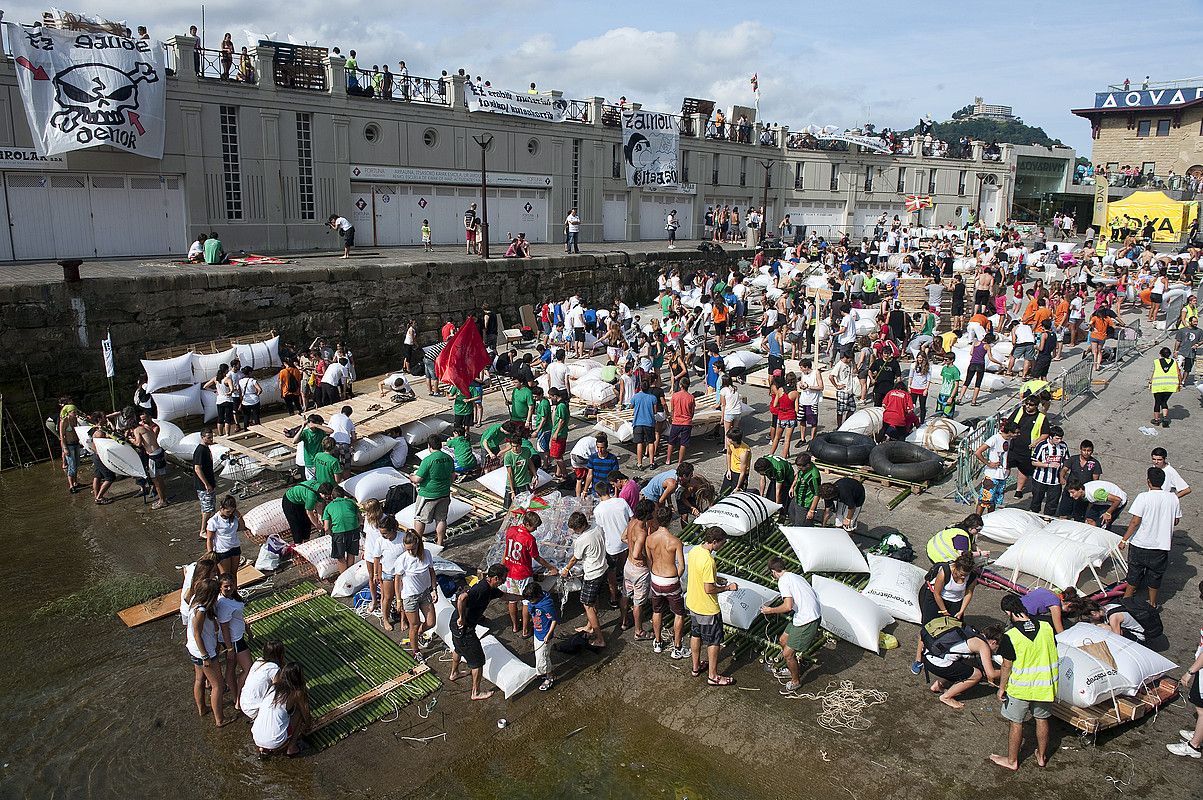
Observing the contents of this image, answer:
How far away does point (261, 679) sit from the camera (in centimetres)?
601

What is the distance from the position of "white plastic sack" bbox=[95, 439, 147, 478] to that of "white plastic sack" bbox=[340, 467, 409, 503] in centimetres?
318

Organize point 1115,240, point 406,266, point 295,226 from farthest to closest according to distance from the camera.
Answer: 1. point 1115,240
2. point 295,226
3. point 406,266

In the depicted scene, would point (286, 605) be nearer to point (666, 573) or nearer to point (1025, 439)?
point (666, 573)

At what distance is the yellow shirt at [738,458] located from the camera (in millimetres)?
9812

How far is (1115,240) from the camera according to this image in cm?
3678

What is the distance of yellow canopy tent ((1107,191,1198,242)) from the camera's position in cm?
3656

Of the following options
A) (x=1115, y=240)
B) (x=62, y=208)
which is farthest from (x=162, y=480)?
(x=1115, y=240)

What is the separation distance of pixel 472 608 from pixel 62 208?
18.1 meters

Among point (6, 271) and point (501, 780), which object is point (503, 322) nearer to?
point (6, 271)

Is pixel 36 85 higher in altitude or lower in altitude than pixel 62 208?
higher

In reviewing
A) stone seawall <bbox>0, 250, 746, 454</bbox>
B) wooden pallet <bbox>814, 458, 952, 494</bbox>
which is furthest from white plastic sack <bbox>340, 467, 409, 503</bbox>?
stone seawall <bbox>0, 250, 746, 454</bbox>

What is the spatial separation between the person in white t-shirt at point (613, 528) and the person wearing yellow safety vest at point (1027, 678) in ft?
11.0

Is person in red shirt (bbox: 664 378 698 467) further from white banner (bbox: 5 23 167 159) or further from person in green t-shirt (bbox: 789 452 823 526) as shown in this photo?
white banner (bbox: 5 23 167 159)

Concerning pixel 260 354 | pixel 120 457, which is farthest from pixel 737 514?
pixel 260 354
